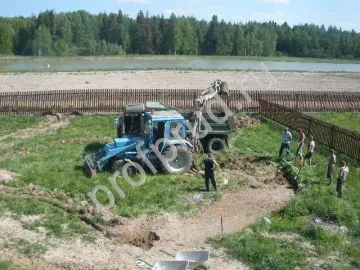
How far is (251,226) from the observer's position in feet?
39.2

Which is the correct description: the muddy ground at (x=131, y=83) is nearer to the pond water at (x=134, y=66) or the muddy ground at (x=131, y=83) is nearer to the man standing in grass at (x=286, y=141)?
the pond water at (x=134, y=66)

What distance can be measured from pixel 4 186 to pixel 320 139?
1314cm

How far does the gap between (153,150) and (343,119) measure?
596 inches

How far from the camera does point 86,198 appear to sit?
44.0 ft

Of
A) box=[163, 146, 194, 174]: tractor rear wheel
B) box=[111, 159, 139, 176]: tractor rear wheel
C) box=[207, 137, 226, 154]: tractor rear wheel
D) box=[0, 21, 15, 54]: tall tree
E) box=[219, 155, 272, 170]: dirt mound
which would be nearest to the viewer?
box=[111, 159, 139, 176]: tractor rear wheel

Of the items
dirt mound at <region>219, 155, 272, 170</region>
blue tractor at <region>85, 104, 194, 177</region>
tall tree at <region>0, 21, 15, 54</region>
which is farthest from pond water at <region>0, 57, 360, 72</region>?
blue tractor at <region>85, 104, 194, 177</region>

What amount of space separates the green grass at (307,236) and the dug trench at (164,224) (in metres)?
0.45

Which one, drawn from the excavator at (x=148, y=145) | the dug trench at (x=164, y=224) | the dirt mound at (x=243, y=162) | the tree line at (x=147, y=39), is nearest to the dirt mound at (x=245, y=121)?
the dirt mound at (x=243, y=162)

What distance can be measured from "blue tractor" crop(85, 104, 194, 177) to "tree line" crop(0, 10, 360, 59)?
3912 inches

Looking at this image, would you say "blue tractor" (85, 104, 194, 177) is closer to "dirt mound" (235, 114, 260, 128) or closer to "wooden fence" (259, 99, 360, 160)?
"wooden fence" (259, 99, 360, 160)

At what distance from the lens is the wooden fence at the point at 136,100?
27359 millimetres

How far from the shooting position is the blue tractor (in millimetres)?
15445

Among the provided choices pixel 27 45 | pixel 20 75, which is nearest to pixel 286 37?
pixel 27 45

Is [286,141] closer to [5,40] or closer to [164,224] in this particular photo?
[164,224]
